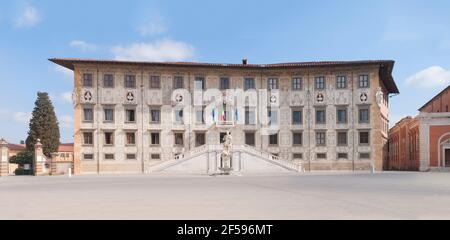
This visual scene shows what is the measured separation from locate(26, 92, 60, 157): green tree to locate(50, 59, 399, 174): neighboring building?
17.4m

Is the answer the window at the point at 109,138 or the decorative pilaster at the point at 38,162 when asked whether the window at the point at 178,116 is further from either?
the decorative pilaster at the point at 38,162

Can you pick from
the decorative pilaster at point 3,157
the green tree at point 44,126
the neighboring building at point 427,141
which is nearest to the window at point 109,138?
the decorative pilaster at point 3,157

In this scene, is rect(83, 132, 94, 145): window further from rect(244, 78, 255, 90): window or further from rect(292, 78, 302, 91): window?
rect(292, 78, 302, 91): window

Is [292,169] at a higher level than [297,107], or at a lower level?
lower

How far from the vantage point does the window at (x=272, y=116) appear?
44750 mm

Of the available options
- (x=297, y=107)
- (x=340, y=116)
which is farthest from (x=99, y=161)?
(x=340, y=116)

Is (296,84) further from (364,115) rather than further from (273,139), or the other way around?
(364,115)

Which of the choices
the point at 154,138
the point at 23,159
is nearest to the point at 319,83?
the point at 154,138

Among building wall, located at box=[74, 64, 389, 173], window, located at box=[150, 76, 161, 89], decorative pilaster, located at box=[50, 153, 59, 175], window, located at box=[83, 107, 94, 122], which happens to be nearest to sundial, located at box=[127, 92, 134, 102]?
building wall, located at box=[74, 64, 389, 173]

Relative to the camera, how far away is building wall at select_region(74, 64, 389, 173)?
142 feet

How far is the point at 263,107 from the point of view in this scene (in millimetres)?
44844

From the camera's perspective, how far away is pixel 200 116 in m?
44.5

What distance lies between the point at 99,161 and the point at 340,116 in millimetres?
25232

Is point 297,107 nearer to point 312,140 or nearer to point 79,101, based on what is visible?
point 312,140
